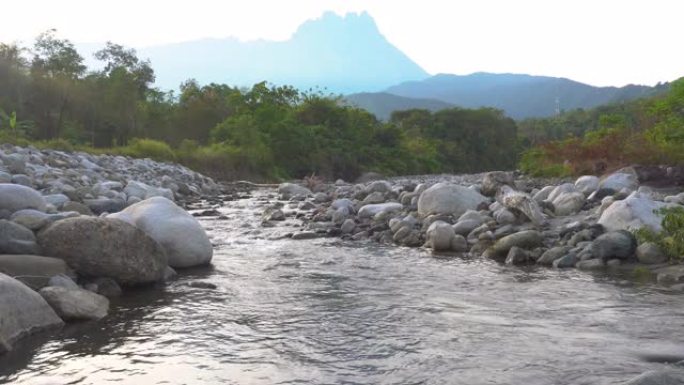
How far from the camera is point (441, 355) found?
16.5ft

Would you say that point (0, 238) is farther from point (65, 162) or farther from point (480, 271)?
point (65, 162)

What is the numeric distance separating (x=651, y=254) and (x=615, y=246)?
50 cm

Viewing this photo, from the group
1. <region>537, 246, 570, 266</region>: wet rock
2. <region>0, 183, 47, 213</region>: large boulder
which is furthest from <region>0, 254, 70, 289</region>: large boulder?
<region>537, 246, 570, 266</region>: wet rock

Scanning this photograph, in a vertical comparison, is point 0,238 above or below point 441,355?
above

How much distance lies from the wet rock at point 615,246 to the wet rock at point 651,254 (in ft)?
0.80

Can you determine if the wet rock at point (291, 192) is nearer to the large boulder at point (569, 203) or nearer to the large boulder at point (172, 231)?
the large boulder at point (569, 203)

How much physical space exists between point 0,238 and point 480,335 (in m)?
5.56

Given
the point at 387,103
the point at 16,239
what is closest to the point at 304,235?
the point at 16,239

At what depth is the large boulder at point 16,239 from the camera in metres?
6.93

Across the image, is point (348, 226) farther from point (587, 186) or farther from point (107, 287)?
point (107, 287)

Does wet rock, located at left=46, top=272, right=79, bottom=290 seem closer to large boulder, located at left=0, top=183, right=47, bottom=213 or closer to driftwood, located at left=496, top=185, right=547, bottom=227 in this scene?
large boulder, located at left=0, top=183, right=47, bottom=213

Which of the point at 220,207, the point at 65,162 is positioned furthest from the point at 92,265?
the point at 65,162

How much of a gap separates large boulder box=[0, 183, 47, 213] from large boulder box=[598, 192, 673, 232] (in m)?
8.89

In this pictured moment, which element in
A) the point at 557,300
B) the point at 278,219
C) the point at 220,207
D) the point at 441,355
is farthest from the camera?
the point at 220,207
